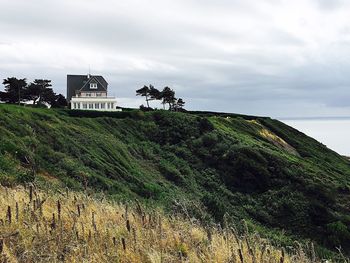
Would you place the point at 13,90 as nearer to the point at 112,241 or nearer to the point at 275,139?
the point at 275,139

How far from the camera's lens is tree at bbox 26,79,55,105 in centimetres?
6500

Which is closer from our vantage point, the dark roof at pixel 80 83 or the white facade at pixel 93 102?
the white facade at pixel 93 102

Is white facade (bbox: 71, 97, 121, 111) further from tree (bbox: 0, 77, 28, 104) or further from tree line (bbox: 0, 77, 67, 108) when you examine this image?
tree (bbox: 0, 77, 28, 104)

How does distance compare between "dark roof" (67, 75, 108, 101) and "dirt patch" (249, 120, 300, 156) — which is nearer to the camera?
"dirt patch" (249, 120, 300, 156)

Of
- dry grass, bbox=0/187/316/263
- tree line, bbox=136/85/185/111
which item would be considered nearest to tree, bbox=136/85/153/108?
tree line, bbox=136/85/185/111

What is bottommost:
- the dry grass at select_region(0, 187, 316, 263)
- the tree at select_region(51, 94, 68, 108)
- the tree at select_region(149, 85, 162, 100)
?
the dry grass at select_region(0, 187, 316, 263)

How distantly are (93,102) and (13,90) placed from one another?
1763 cm

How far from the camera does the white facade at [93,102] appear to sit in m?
76.5

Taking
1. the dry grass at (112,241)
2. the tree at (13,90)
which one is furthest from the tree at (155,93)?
the dry grass at (112,241)

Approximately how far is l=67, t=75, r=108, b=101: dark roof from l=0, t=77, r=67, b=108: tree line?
6.69 metres

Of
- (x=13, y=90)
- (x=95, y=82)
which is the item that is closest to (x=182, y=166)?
(x=13, y=90)

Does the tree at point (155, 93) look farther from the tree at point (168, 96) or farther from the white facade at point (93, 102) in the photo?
the white facade at point (93, 102)

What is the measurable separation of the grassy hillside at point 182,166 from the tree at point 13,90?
48.0 feet

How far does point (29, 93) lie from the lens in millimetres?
64750
